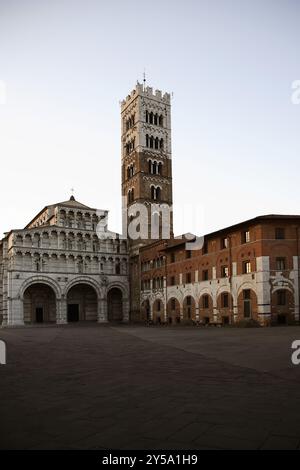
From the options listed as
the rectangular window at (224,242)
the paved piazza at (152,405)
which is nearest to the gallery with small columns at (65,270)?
the rectangular window at (224,242)

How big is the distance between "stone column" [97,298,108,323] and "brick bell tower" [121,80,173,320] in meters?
4.08

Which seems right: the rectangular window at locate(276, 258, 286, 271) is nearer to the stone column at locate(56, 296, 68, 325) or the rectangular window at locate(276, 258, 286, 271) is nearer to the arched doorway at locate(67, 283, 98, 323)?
the stone column at locate(56, 296, 68, 325)

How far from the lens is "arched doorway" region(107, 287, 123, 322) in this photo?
199 ft

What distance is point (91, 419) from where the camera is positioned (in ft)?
20.5

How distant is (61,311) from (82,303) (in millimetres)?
5292

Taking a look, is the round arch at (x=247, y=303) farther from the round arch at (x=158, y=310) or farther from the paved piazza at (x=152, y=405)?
the paved piazza at (x=152, y=405)

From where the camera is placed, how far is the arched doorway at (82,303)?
58219mm

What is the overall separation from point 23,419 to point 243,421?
3.24 m

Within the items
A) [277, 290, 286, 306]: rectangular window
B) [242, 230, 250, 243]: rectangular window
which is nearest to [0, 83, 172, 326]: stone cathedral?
[242, 230, 250, 243]: rectangular window

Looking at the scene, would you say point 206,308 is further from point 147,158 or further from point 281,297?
point 147,158

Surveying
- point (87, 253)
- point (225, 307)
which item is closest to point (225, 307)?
point (225, 307)

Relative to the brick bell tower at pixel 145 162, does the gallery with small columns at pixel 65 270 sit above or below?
below

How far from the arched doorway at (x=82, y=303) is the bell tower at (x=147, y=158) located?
8431mm

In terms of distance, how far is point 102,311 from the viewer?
188ft
